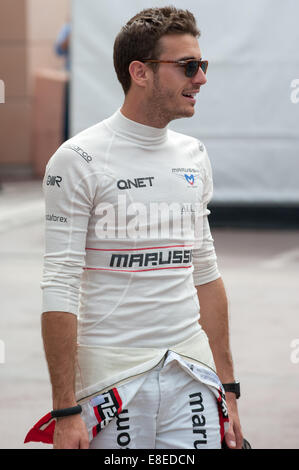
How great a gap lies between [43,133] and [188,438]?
55.6ft

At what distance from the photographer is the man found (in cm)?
258

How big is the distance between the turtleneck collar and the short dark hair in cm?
16

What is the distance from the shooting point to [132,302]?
104 inches

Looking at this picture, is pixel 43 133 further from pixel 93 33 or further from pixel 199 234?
pixel 199 234

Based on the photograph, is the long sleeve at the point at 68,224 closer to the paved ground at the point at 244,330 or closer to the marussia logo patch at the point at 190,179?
the marussia logo patch at the point at 190,179

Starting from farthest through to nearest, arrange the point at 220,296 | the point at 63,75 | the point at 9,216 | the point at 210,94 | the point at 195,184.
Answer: the point at 63,75, the point at 9,216, the point at 210,94, the point at 220,296, the point at 195,184

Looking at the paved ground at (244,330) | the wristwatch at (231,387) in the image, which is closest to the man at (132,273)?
the wristwatch at (231,387)

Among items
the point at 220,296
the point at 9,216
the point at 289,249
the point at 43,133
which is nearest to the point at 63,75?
the point at 43,133

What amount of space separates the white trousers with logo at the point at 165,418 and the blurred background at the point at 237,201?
2.42m

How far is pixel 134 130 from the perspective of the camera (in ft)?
8.96

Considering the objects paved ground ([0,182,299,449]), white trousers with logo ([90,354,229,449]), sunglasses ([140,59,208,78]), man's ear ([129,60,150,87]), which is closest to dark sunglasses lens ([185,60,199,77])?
sunglasses ([140,59,208,78])

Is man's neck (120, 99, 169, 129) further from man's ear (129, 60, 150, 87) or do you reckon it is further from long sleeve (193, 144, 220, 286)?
long sleeve (193, 144, 220, 286)

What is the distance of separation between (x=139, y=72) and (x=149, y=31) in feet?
0.39

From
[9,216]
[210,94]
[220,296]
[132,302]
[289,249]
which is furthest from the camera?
[9,216]
